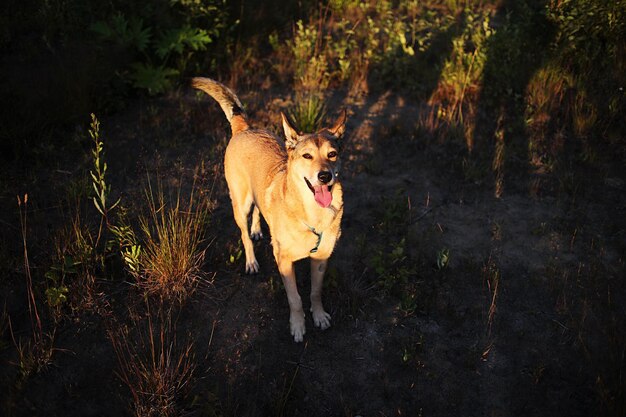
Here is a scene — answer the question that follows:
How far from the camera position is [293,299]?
4.07 meters

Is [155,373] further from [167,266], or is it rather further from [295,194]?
[295,194]

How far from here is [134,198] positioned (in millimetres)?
5555

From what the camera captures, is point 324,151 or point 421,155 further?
point 421,155

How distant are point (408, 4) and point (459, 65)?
2.63 meters

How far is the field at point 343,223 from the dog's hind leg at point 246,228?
0.11 metres

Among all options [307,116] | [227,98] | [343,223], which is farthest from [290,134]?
[307,116]

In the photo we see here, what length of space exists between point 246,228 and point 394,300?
5.77ft

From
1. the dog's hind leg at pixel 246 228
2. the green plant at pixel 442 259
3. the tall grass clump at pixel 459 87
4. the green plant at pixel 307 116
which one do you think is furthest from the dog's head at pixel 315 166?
the tall grass clump at pixel 459 87

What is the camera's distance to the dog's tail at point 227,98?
4.95 meters

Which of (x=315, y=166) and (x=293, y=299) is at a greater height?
(x=315, y=166)

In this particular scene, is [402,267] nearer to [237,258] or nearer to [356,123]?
[237,258]

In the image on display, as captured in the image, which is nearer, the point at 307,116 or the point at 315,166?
the point at 315,166

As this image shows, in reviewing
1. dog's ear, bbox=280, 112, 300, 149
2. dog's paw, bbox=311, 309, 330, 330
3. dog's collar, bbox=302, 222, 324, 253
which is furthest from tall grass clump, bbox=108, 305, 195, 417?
dog's ear, bbox=280, 112, 300, 149

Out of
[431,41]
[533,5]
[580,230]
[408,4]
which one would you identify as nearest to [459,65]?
[431,41]
